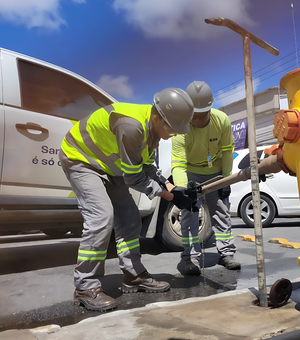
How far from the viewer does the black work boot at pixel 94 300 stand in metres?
2.37

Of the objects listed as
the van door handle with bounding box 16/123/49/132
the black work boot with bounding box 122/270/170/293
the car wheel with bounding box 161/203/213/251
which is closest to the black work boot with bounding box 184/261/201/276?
the black work boot with bounding box 122/270/170/293

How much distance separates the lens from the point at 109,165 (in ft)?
8.78

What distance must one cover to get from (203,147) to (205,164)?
0.73ft

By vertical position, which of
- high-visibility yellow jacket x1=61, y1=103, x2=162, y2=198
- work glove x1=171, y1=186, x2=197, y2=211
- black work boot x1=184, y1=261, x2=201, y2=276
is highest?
high-visibility yellow jacket x1=61, y1=103, x2=162, y2=198

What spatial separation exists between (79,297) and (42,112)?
1.70 metres

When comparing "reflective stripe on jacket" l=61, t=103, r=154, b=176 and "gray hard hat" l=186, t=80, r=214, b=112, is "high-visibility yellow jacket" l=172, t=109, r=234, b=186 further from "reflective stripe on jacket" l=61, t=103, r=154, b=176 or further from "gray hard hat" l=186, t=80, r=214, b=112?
"reflective stripe on jacket" l=61, t=103, r=154, b=176

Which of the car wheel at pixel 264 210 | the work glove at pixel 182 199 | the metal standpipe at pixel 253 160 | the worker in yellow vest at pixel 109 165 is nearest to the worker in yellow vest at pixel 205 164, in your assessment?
the work glove at pixel 182 199

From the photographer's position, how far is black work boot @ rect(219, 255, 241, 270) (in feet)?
10.9

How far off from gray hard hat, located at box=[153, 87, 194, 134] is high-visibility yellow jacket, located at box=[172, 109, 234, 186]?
885 mm

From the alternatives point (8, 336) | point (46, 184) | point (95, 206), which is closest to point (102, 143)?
point (95, 206)

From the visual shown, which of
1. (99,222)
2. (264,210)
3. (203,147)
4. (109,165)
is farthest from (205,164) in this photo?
(264,210)

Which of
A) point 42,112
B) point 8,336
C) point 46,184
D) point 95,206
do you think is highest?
point 42,112

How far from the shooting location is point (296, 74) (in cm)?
187

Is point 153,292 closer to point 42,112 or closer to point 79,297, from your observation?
point 79,297
